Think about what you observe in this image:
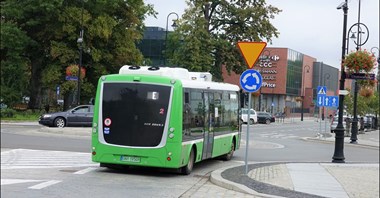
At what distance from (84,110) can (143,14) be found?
24697mm

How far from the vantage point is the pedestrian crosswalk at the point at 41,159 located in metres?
14.2

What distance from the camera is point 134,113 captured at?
525 inches

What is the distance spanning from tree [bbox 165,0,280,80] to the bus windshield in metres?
36.4

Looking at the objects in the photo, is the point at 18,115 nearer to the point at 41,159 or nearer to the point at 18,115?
the point at 18,115

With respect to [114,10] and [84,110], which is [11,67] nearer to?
[84,110]

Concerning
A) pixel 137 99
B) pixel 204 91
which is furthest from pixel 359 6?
pixel 137 99

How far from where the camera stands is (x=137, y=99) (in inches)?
529

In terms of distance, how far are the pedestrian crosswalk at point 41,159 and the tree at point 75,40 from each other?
26623 mm

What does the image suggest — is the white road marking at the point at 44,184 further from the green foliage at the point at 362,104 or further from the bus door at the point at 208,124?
the green foliage at the point at 362,104

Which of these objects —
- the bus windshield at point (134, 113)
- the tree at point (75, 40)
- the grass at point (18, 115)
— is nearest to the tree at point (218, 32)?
the tree at point (75, 40)

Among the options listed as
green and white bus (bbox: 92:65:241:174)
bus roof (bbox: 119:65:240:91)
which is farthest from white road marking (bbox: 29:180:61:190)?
bus roof (bbox: 119:65:240:91)

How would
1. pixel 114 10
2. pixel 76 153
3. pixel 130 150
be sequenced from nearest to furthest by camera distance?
pixel 130 150
pixel 76 153
pixel 114 10

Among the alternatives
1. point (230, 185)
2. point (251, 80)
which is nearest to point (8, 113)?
point (251, 80)

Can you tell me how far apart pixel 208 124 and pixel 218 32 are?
4104 cm
